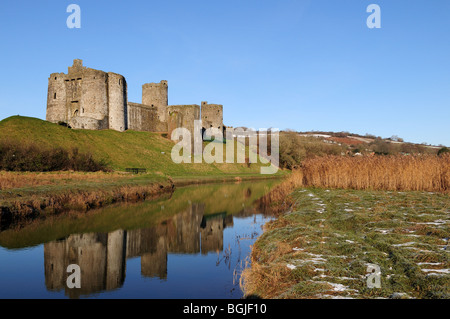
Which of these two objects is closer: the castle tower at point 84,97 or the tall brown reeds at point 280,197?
the tall brown reeds at point 280,197

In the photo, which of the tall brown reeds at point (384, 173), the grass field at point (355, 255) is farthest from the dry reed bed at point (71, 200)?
the tall brown reeds at point (384, 173)

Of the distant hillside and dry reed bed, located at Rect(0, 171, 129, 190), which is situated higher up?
the distant hillside

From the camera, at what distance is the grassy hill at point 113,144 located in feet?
124

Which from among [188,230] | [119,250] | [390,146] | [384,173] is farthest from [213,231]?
[390,146]

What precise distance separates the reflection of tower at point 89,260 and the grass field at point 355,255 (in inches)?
145

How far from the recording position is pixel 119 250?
452 inches

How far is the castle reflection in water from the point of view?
28.3ft

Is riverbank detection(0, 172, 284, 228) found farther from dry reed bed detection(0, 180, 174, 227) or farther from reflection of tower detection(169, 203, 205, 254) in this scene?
reflection of tower detection(169, 203, 205, 254)

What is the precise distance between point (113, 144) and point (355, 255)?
4227 centimetres

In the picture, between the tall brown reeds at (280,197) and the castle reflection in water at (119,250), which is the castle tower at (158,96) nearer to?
the tall brown reeds at (280,197)

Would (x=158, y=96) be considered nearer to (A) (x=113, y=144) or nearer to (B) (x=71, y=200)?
(A) (x=113, y=144)

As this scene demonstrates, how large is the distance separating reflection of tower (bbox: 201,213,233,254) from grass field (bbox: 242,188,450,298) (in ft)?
8.29

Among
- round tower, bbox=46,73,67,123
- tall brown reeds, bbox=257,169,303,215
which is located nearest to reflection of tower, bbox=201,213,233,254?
tall brown reeds, bbox=257,169,303,215

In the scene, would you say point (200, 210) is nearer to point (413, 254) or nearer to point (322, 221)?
point (322, 221)
